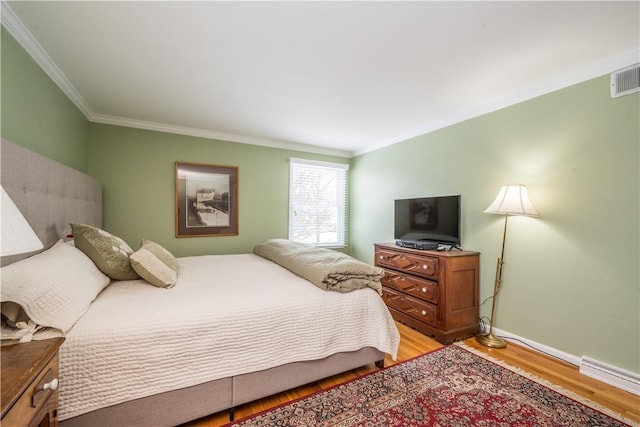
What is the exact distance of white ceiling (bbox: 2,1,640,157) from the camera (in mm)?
1516

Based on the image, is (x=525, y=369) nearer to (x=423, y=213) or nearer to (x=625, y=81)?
(x=423, y=213)

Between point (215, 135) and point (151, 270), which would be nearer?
point (151, 270)

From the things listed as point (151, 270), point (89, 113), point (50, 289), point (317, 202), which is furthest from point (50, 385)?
point (317, 202)

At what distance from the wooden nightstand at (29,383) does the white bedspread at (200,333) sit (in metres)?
0.25

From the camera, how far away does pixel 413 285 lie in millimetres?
2826

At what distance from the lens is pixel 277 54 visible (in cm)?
190

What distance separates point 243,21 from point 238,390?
7.30 feet

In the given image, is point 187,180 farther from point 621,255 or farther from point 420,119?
point 621,255

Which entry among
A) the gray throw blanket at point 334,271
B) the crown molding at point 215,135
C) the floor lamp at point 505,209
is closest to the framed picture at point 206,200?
the crown molding at point 215,135

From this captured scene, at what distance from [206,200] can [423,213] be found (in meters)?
2.89

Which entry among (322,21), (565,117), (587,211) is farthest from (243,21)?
(587,211)

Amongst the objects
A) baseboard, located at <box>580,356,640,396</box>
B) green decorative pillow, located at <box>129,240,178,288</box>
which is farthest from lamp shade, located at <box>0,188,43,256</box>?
baseboard, located at <box>580,356,640,396</box>

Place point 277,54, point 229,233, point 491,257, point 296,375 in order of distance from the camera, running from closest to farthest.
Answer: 1. point 296,375
2. point 277,54
3. point 491,257
4. point 229,233

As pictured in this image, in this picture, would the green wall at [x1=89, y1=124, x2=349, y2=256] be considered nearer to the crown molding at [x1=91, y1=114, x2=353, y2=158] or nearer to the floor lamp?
the crown molding at [x1=91, y1=114, x2=353, y2=158]
